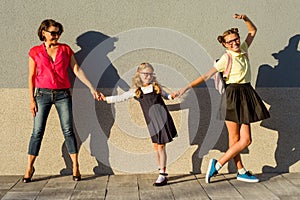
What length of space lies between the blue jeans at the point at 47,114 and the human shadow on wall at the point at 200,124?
1079 millimetres

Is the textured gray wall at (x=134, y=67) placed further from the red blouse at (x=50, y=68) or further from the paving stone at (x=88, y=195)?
the paving stone at (x=88, y=195)

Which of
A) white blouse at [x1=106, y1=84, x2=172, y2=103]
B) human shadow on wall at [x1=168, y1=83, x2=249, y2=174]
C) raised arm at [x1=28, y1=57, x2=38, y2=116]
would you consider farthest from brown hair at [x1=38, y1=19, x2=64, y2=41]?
human shadow on wall at [x1=168, y1=83, x2=249, y2=174]

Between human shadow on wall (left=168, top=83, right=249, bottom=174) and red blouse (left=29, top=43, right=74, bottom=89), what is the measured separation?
1188 mm

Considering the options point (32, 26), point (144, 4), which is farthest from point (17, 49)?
point (144, 4)

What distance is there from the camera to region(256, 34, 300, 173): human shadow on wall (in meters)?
5.65

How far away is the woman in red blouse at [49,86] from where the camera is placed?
5.24m

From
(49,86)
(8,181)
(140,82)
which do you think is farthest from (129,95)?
(8,181)

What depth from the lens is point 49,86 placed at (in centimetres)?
524

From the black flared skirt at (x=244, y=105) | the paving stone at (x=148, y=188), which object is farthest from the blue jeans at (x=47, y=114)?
the black flared skirt at (x=244, y=105)

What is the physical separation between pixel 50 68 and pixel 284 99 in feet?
8.18

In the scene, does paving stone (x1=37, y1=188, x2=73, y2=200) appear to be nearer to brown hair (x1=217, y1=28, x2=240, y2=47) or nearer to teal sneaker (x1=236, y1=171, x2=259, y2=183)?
teal sneaker (x1=236, y1=171, x2=259, y2=183)

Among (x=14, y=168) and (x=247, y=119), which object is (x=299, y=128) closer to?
(x=247, y=119)

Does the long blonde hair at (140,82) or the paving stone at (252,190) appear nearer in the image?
the paving stone at (252,190)

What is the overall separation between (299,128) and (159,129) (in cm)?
157
